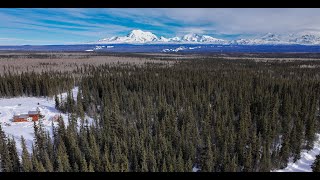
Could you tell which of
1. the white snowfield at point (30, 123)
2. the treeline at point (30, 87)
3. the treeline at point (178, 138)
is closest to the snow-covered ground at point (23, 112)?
the white snowfield at point (30, 123)

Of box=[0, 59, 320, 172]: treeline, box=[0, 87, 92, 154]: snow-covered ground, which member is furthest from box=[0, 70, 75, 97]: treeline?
box=[0, 59, 320, 172]: treeline

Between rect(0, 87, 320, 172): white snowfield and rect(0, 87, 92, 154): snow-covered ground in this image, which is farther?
rect(0, 87, 92, 154): snow-covered ground

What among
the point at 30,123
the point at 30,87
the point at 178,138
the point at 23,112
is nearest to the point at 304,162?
the point at 178,138

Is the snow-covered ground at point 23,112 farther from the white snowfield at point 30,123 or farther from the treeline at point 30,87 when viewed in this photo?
the treeline at point 30,87

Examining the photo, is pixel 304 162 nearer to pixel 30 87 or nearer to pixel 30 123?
pixel 30 123

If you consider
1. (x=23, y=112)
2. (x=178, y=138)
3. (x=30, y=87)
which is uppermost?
(x=30, y=87)

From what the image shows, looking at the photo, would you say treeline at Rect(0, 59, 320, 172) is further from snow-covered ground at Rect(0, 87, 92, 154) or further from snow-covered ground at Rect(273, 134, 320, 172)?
snow-covered ground at Rect(0, 87, 92, 154)
